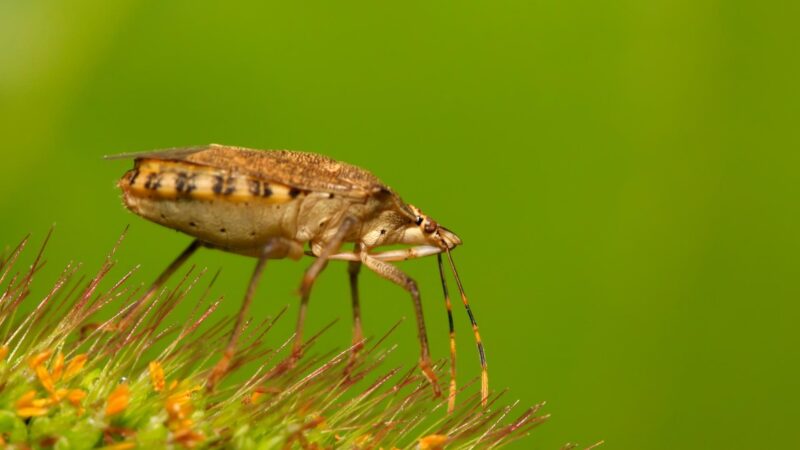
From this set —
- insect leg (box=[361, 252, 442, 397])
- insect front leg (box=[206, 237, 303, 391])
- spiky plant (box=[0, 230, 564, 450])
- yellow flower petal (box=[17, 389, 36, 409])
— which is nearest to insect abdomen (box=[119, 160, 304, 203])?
insect front leg (box=[206, 237, 303, 391])

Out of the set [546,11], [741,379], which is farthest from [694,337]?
[546,11]

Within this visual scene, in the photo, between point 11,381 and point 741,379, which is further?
point 741,379

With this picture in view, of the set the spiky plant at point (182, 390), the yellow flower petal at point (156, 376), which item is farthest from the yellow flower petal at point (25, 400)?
the yellow flower petal at point (156, 376)

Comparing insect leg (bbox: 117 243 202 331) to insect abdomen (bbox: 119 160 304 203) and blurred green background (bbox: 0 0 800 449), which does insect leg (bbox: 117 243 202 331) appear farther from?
blurred green background (bbox: 0 0 800 449)

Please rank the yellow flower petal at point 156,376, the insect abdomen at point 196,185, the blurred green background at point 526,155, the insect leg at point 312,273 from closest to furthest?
the yellow flower petal at point 156,376, the insect leg at point 312,273, the insect abdomen at point 196,185, the blurred green background at point 526,155

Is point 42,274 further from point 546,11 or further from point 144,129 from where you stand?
point 546,11

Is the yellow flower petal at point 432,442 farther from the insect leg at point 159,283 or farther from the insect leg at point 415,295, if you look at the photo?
the insect leg at point 159,283

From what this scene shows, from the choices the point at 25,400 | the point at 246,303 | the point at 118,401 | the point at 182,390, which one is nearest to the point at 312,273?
the point at 246,303
